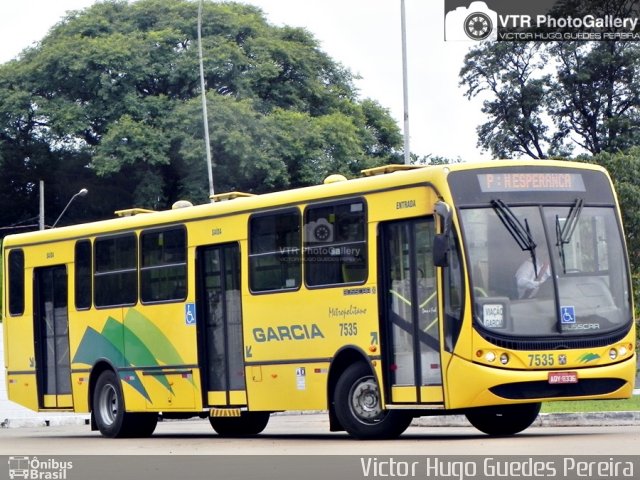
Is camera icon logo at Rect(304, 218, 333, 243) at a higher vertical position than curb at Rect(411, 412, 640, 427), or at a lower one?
higher

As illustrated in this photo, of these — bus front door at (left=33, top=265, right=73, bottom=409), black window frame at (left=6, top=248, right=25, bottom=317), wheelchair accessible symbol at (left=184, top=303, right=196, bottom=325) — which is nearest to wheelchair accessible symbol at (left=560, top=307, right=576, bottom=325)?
wheelchair accessible symbol at (left=184, top=303, right=196, bottom=325)

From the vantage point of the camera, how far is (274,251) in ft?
62.1

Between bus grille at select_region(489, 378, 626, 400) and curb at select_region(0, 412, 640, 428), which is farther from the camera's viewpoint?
curb at select_region(0, 412, 640, 428)

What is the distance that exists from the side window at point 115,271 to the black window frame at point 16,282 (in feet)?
6.96

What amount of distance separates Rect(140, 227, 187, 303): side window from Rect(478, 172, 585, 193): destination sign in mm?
5330

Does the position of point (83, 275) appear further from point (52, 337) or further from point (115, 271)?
point (52, 337)

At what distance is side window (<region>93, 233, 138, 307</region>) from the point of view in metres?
21.6

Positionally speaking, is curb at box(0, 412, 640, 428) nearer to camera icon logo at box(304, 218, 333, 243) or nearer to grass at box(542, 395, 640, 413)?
grass at box(542, 395, 640, 413)

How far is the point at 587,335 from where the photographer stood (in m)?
16.5

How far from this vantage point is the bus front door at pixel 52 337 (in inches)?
907

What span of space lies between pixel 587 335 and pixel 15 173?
2164 inches
